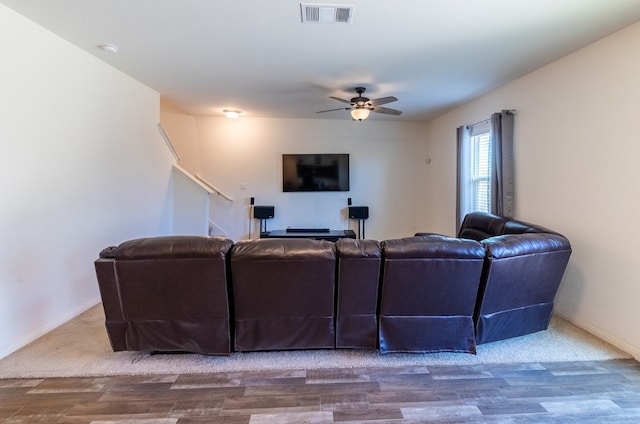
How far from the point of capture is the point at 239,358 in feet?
8.00

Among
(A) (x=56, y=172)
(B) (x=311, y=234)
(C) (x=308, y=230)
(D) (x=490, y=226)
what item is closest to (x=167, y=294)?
(A) (x=56, y=172)

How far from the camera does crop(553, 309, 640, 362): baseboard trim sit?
2513 millimetres

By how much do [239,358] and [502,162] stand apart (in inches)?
142

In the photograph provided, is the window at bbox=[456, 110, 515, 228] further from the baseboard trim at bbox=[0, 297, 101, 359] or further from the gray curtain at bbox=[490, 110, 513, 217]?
the baseboard trim at bbox=[0, 297, 101, 359]

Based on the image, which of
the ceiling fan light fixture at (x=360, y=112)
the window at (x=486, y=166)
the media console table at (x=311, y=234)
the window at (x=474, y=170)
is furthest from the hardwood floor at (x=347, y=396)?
the media console table at (x=311, y=234)

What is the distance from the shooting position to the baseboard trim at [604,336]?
98.9 inches

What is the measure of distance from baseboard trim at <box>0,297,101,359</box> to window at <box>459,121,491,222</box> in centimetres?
506

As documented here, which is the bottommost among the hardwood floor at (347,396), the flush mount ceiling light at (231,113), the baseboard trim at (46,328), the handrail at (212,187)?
the hardwood floor at (347,396)

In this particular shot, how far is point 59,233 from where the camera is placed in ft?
9.78

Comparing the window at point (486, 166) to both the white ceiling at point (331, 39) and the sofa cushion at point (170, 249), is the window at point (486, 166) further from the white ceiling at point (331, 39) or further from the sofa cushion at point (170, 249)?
the sofa cushion at point (170, 249)

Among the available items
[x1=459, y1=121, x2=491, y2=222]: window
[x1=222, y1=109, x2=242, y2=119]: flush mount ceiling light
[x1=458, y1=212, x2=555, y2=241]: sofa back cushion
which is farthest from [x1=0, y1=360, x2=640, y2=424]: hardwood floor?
[x1=222, y1=109, x2=242, y2=119]: flush mount ceiling light

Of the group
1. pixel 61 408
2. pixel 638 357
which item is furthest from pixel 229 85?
pixel 638 357

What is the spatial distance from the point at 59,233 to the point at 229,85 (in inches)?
99.9

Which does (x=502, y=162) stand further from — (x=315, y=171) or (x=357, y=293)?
(x=315, y=171)
